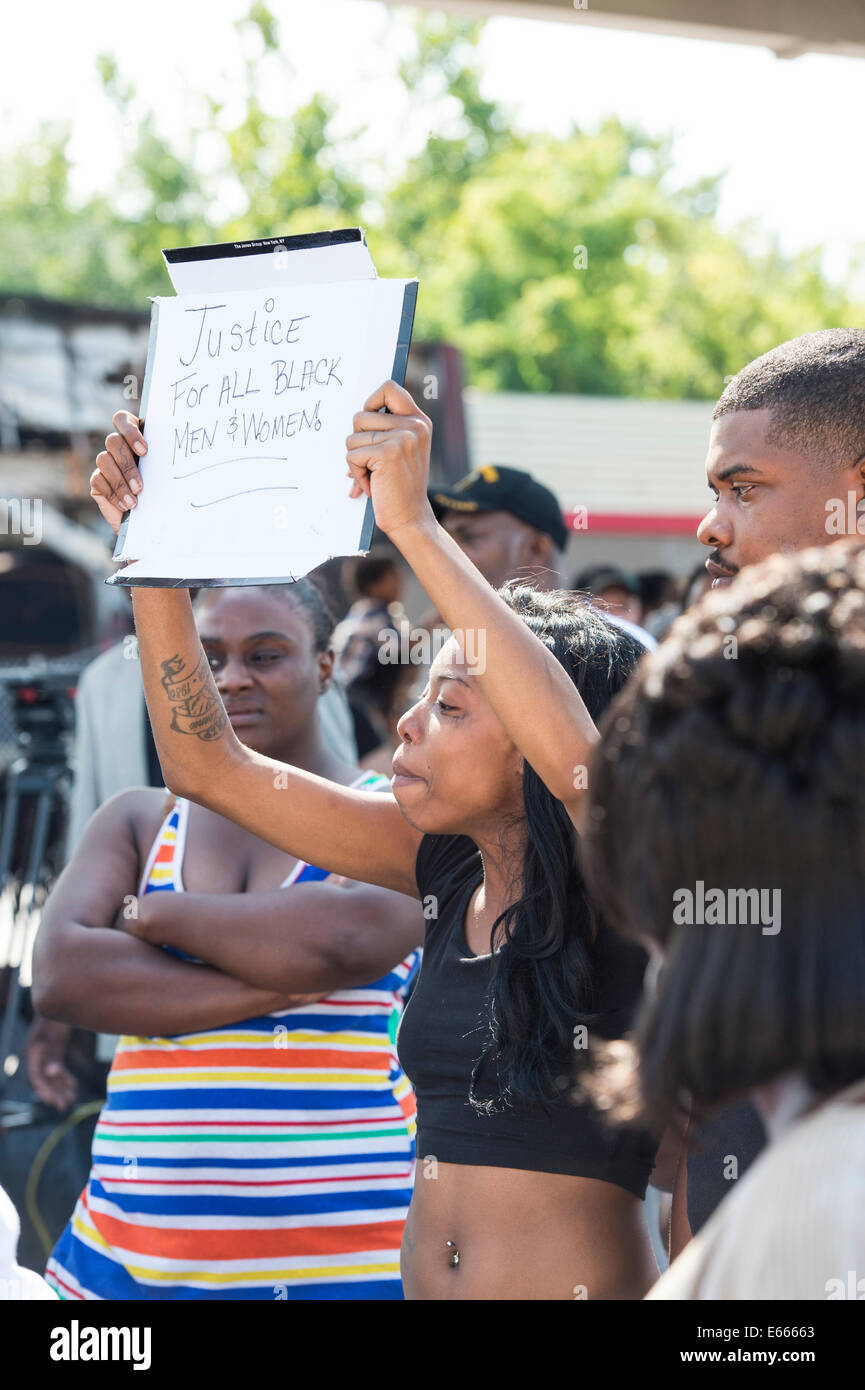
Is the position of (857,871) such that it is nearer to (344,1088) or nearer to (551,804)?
(551,804)

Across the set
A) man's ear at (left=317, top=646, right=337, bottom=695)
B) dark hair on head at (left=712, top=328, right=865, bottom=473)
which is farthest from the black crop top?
man's ear at (left=317, top=646, right=337, bottom=695)

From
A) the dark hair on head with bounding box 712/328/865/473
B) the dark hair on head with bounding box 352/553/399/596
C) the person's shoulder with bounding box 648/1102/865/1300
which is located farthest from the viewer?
the dark hair on head with bounding box 352/553/399/596

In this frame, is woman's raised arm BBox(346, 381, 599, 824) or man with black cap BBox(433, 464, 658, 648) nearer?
woman's raised arm BBox(346, 381, 599, 824)

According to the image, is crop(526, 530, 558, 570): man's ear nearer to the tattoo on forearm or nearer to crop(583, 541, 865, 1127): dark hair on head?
the tattoo on forearm

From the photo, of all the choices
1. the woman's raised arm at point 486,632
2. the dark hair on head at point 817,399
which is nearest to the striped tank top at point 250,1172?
the woman's raised arm at point 486,632

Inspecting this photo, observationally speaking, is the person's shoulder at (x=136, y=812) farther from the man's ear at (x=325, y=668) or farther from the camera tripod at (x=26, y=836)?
the camera tripod at (x=26, y=836)

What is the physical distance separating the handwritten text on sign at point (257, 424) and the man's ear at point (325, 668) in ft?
3.08

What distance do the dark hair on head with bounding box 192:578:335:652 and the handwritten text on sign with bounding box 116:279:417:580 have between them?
2.69 ft

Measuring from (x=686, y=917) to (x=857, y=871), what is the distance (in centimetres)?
16

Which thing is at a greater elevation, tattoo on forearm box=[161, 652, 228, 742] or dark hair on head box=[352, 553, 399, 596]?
dark hair on head box=[352, 553, 399, 596]

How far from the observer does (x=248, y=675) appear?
2869 millimetres

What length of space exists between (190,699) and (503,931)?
0.67 meters

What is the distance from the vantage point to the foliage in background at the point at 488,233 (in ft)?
116

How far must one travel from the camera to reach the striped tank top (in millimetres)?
2375
